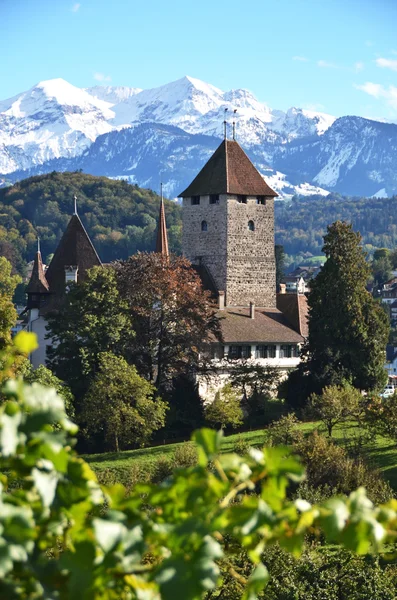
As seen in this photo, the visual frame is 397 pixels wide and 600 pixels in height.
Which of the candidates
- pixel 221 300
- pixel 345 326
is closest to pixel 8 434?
pixel 345 326

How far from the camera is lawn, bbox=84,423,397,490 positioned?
107 feet

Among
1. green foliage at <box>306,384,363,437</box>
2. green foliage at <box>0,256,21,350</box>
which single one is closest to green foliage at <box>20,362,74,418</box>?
green foliage at <box>0,256,21,350</box>

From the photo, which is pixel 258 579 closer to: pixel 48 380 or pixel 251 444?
pixel 251 444

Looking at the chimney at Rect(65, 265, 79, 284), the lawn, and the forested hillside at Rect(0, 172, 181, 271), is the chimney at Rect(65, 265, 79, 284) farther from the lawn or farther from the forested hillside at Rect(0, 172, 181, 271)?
the forested hillside at Rect(0, 172, 181, 271)

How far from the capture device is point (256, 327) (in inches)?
1866

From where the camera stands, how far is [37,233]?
15675cm

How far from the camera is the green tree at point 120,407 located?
35.7 m

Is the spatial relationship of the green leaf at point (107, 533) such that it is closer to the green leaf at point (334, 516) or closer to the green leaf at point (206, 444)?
the green leaf at point (206, 444)

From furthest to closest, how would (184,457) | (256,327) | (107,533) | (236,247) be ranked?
(236,247) → (256,327) → (184,457) → (107,533)

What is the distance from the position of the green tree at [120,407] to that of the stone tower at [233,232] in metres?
13.6

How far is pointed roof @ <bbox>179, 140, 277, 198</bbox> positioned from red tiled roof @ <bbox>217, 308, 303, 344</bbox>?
19.1 feet

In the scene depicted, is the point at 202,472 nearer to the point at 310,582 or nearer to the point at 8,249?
the point at 310,582

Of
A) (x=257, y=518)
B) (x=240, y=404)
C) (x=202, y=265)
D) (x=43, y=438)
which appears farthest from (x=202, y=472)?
(x=202, y=265)

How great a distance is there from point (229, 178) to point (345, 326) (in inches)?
484
